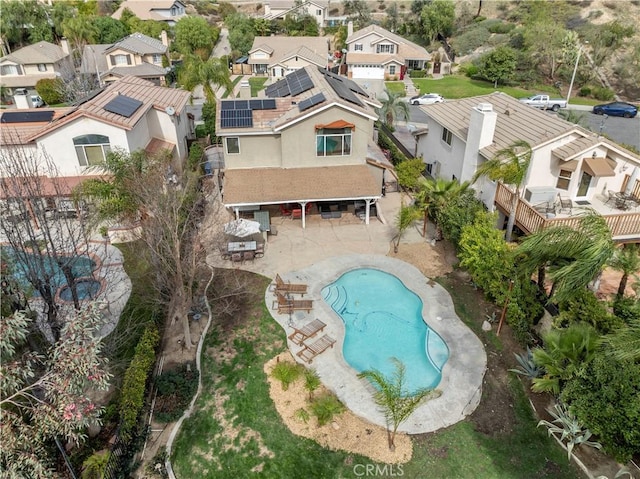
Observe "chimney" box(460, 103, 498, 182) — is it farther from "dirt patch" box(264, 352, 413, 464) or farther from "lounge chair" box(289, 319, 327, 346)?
"dirt patch" box(264, 352, 413, 464)

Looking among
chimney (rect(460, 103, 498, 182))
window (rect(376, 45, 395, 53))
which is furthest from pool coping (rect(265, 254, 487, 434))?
window (rect(376, 45, 395, 53))

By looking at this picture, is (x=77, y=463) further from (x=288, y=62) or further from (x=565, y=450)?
(x=288, y=62)

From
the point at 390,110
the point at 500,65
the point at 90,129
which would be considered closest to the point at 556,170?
the point at 390,110

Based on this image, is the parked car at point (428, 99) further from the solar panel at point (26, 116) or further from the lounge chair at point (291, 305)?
the lounge chair at point (291, 305)

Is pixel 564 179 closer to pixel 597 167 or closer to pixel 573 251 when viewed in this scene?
pixel 597 167

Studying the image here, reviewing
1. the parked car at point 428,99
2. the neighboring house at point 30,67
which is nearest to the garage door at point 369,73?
the parked car at point 428,99
